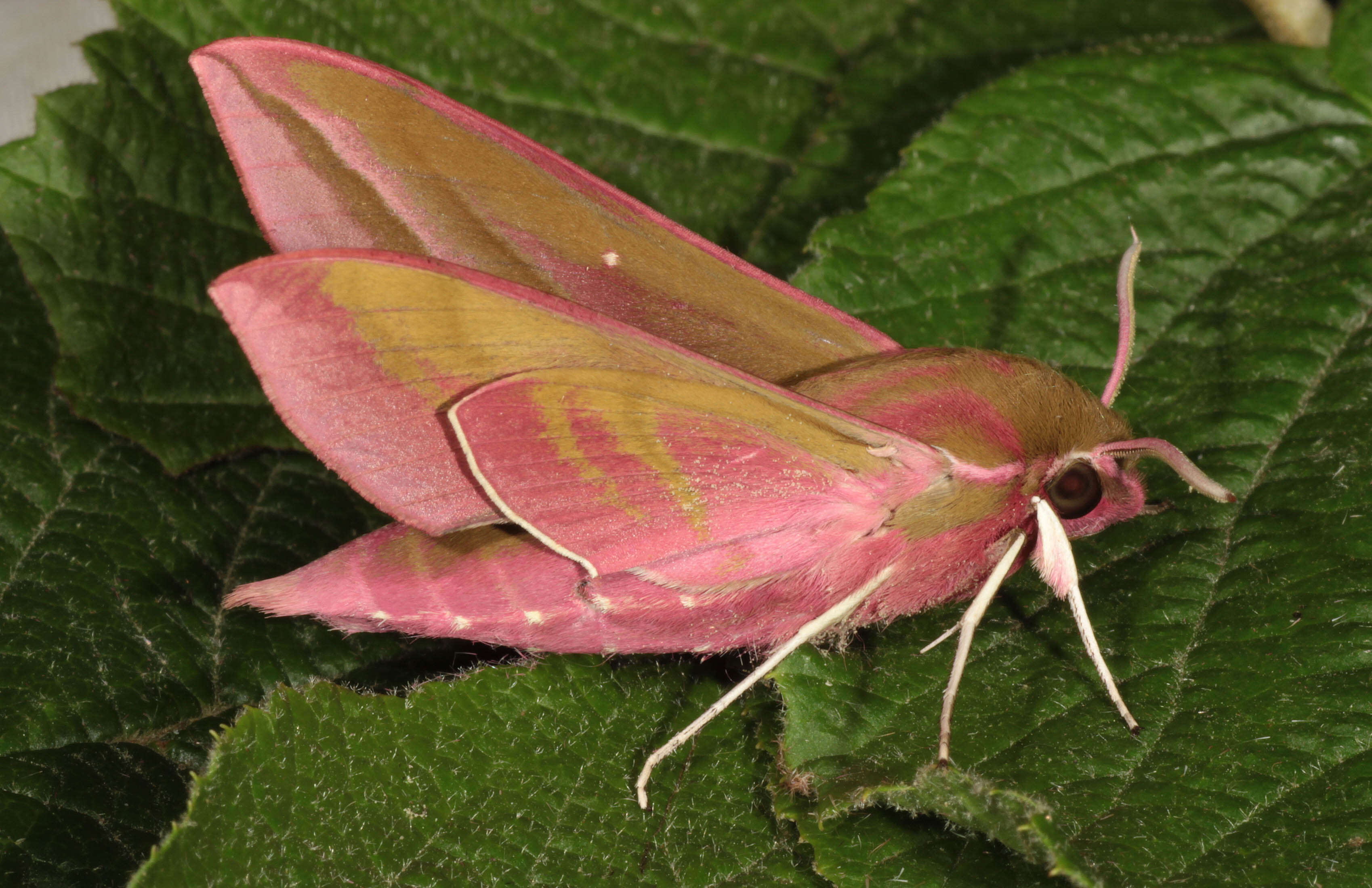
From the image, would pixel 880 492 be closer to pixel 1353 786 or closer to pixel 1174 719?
pixel 1174 719

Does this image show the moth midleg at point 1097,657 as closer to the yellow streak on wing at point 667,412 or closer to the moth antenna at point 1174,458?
the moth antenna at point 1174,458

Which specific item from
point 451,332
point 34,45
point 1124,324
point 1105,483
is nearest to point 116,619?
point 451,332

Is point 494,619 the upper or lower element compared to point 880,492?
lower

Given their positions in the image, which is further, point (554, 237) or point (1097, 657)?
point (554, 237)

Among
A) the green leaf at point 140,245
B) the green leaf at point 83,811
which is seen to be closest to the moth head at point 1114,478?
the green leaf at point 83,811

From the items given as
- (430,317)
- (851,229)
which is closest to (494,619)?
(430,317)

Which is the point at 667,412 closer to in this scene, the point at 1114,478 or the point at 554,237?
the point at 554,237

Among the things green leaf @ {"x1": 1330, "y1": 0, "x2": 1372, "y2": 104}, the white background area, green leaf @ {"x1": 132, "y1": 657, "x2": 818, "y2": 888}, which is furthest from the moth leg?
the white background area
